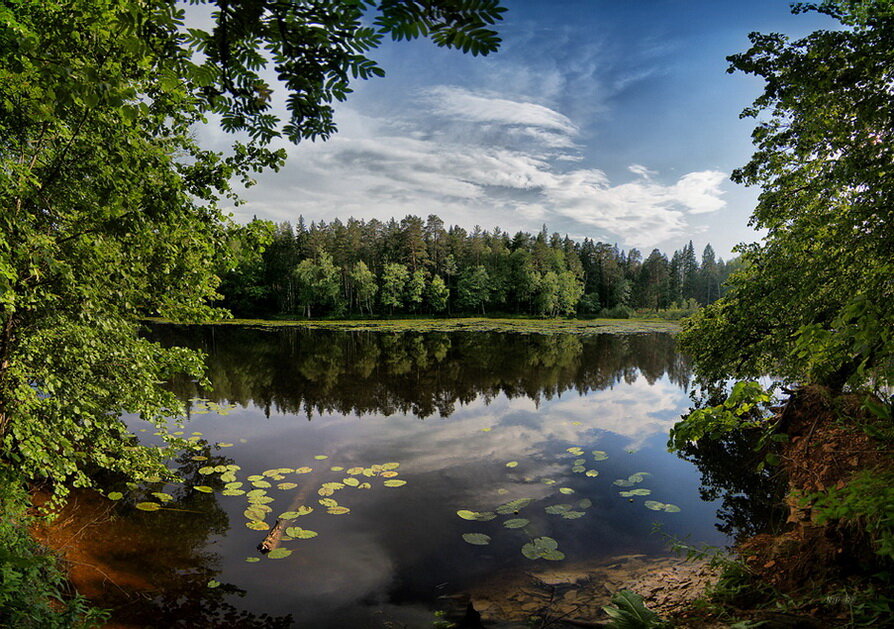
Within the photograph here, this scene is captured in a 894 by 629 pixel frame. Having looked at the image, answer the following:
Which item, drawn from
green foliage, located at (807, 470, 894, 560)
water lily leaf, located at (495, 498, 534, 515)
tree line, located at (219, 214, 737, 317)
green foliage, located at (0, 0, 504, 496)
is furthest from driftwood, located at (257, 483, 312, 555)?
tree line, located at (219, 214, 737, 317)

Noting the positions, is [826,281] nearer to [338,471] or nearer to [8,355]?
[338,471]

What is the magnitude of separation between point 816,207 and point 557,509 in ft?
29.4

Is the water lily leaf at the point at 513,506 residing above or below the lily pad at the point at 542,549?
above

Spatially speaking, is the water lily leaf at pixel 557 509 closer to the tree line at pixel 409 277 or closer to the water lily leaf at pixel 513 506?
the water lily leaf at pixel 513 506

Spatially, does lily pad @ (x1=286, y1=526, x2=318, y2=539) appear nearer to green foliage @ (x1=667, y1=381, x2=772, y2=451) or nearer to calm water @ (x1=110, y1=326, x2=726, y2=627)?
calm water @ (x1=110, y1=326, x2=726, y2=627)

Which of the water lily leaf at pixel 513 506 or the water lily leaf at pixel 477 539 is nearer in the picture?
the water lily leaf at pixel 477 539

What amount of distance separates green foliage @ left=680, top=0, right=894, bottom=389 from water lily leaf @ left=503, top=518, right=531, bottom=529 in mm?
6368

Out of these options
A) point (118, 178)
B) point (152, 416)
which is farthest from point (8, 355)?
point (118, 178)

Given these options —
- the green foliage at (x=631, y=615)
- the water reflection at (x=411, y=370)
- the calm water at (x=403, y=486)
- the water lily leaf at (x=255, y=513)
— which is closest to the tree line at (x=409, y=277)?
the water reflection at (x=411, y=370)

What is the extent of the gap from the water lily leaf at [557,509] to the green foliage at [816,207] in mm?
5673

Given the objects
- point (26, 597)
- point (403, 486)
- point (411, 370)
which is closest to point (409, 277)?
point (411, 370)

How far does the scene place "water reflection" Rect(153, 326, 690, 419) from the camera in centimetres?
2014

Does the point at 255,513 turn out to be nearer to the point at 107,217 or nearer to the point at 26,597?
the point at 26,597

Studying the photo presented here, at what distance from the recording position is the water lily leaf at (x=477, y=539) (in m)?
8.66
